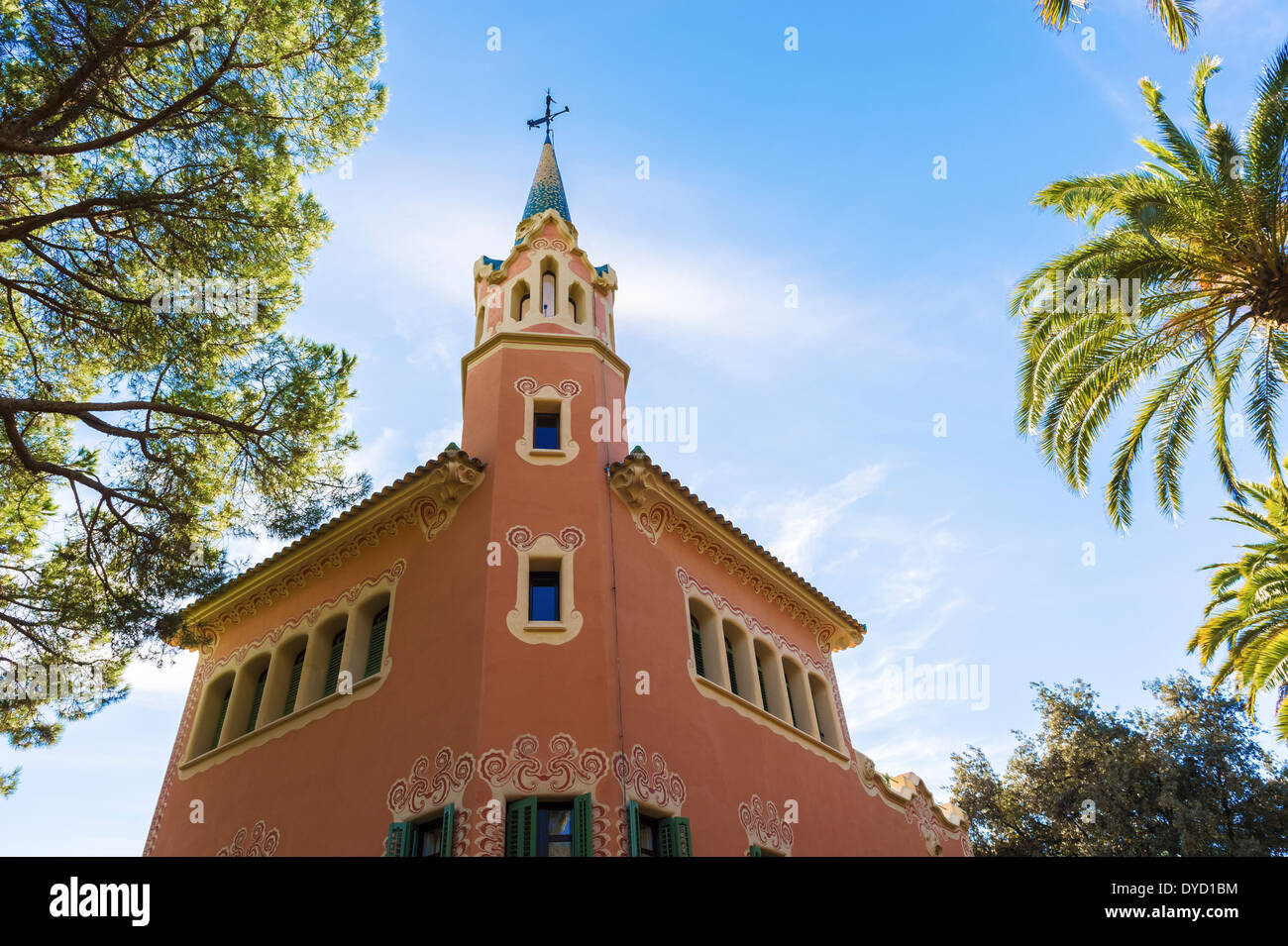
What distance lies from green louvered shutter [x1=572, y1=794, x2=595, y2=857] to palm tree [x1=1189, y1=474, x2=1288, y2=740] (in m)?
13.8

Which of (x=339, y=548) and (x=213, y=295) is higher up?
(x=213, y=295)

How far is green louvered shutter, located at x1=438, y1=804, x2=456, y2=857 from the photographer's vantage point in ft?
31.0

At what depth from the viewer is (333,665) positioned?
13.4 m

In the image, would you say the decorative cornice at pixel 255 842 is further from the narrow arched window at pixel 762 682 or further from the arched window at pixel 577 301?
the arched window at pixel 577 301

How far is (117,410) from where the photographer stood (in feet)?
33.5

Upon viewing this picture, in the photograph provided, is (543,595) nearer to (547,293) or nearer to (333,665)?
(333,665)

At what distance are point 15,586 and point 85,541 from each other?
130cm

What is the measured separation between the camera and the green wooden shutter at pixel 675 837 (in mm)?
9977

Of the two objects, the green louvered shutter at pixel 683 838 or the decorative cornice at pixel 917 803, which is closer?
the green louvered shutter at pixel 683 838

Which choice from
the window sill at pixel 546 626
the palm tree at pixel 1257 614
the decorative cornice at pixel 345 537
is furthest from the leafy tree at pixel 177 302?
the palm tree at pixel 1257 614

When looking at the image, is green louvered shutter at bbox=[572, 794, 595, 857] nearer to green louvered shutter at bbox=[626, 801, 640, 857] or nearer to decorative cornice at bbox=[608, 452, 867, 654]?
green louvered shutter at bbox=[626, 801, 640, 857]

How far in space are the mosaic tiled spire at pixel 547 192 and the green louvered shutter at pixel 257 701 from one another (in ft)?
35.6
